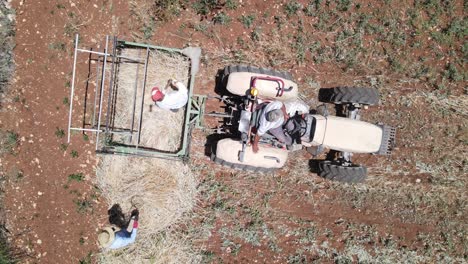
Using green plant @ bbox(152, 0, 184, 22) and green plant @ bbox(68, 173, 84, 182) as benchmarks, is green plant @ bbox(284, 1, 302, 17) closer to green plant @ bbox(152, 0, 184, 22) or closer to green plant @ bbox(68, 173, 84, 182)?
green plant @ bbox(152, 0, 184, 22)

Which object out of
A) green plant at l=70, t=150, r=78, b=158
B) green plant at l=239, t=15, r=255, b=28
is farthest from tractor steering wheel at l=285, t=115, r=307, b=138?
green plant at l=70, t=150, r=78, b=158

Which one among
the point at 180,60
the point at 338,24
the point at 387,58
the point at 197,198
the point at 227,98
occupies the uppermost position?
the point at 338,24

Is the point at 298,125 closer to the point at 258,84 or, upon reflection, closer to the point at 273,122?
the point at 273,122

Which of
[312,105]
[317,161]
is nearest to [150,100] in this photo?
[312,105]

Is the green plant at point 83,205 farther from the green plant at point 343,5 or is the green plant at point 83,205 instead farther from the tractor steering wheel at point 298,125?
the green plant at point 343,5

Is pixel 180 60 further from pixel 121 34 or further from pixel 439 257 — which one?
pixel 439 257

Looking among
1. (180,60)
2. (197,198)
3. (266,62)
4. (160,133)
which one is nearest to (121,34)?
(180,60)
